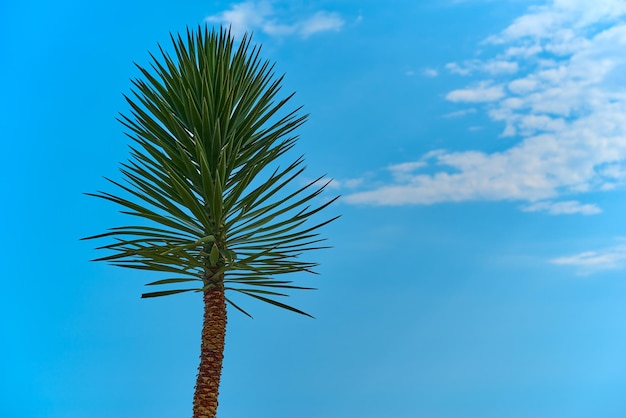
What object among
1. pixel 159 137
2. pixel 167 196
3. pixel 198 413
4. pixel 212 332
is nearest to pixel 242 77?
pixel 159 137

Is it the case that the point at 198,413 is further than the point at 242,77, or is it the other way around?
the point at 242,77

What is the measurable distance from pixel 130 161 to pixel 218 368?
1.98m

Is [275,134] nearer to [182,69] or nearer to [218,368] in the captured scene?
[182,69]

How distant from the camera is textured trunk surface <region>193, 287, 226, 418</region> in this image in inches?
205

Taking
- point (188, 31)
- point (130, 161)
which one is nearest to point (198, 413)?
point (130, 161)

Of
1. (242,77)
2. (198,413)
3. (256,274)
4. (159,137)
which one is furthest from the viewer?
(242,77)

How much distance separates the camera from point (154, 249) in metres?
5.30

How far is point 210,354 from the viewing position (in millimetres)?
5281

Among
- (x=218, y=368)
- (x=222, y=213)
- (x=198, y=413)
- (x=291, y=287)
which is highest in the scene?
(x=222, y=213)

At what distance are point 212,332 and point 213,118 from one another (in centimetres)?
188

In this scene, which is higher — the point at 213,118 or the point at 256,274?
the point at 213,118

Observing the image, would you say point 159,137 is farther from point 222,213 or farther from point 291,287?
point 291,287

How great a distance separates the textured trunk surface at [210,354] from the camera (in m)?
5.21

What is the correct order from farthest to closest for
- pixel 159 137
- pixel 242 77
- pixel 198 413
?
pixel 242 77 → pixel 159 137 → pixel 198 413
